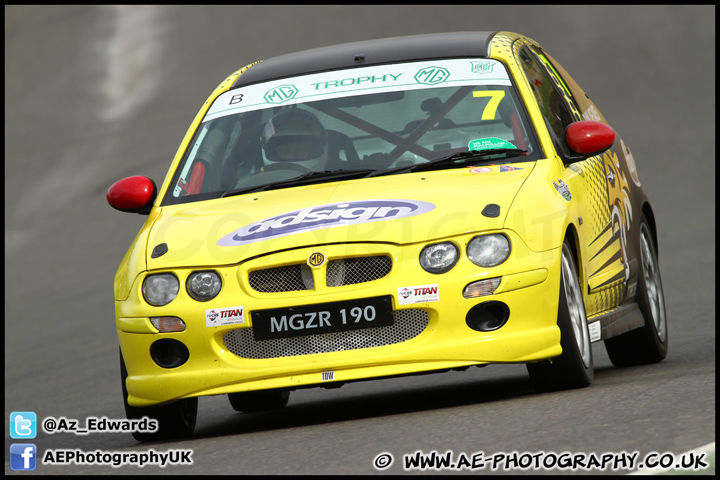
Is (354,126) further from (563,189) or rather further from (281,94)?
(563,189)

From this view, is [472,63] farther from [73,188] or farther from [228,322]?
[73,188]

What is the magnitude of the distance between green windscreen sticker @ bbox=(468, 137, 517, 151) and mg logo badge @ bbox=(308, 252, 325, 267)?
1.23 metres

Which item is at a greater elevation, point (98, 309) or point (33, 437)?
point (33, 437)

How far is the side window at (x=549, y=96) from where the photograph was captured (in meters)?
6.93

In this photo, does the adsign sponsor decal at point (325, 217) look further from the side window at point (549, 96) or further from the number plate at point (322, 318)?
the side window at point (549, 96)

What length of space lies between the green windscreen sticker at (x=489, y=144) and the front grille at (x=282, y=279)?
1286 mm

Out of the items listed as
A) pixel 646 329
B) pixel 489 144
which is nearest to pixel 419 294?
pixel 489 144

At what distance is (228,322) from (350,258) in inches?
23.7

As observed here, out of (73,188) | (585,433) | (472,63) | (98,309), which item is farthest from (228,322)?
(73,188)

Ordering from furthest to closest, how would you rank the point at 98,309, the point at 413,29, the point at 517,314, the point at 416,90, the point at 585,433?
A: 1. the point at 413,29
2. the point at 98,309
3. the point at 416,90
4. the point at 517,314
5. the point at 585,433

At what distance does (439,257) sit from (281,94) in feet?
6.45

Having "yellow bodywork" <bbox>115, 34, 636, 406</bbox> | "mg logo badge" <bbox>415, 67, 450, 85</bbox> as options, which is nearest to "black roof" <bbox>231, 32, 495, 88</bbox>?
"mg logo badge" <bbox>415, 67, 450, 85</bbox>

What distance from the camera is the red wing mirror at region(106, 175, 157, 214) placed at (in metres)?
6.77

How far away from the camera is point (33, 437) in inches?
287
